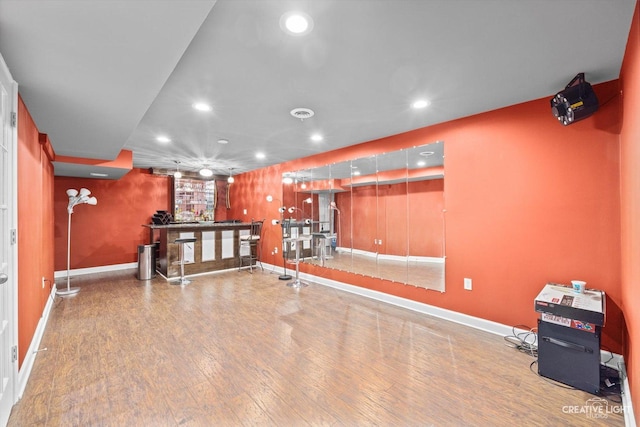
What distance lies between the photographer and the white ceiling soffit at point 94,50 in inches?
49.9

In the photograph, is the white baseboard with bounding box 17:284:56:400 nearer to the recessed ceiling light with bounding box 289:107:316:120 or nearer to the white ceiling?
the white ceiling

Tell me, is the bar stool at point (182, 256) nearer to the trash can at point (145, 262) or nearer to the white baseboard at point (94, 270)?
the trash can at point (145, 262)

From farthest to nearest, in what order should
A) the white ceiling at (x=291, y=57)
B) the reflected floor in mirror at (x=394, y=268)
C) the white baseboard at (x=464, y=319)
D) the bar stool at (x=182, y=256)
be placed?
the bar stool at (x=182, y=256) → the reflected floor in mirror at (x=394, y=268) → the white baseboard at (x=464, y=319) → the white ceiling at (x=291, y=57)

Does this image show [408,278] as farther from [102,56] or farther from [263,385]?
[102,56]

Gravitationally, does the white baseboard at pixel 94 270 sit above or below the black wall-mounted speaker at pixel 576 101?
below

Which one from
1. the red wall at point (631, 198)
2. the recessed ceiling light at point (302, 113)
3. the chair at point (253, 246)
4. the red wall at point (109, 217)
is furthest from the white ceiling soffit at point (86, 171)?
the red wall at point (631, 198)

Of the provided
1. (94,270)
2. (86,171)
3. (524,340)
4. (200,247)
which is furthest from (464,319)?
(94,270)

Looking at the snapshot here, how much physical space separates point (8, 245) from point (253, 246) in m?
4.88

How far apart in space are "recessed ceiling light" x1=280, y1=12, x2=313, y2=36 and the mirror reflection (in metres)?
2.44

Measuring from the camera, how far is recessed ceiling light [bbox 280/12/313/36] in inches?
61.3

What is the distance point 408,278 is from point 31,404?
12.5 feet

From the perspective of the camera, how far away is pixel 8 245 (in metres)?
1.86

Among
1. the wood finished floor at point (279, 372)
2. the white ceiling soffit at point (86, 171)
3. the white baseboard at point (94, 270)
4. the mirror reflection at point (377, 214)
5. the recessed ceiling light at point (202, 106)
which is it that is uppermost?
the recessed ceiling light at point (202, 106)

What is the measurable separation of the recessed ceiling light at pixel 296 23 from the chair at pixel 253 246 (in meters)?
4.95
